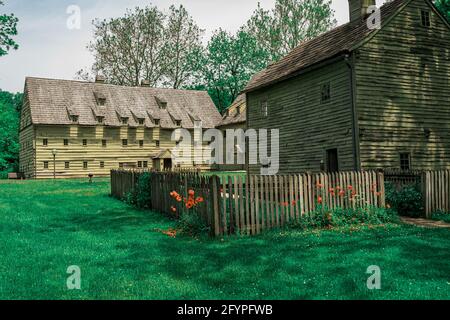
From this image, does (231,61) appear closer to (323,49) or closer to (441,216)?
(323,49)

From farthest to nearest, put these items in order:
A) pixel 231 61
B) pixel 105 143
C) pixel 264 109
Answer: pixel 231 61 → pixel 105 143 → pixel 264 109

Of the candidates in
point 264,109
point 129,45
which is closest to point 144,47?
point 129,45

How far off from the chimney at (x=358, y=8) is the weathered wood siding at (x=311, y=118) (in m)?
4.47

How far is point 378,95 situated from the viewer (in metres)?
19.1

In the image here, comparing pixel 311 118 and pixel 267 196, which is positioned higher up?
pixel 311 118

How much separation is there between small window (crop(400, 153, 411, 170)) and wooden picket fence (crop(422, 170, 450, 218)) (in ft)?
22.2

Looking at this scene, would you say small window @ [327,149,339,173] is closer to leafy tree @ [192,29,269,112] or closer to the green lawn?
the green lawn

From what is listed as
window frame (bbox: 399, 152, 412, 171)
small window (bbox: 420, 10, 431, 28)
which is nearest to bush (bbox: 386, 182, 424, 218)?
window frame (bbox: 399, 152, 412, 171)

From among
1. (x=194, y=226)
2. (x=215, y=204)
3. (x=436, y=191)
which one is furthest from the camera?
(x=436, y=191)

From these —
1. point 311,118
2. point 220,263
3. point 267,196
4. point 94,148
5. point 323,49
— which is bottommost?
point 220,263

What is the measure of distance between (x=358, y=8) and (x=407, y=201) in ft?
44.9

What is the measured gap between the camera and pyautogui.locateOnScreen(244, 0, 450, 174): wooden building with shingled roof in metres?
18.8

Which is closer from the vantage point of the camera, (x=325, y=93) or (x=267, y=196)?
(x=267, y=196)
